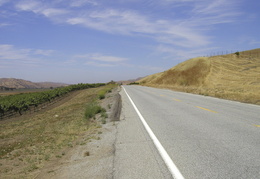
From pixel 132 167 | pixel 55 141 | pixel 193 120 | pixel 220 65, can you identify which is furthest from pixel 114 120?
pixel 220 65

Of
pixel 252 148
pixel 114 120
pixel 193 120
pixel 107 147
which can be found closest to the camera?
pixel 252 148

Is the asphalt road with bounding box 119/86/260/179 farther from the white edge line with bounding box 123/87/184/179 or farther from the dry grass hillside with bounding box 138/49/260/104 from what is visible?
the dry grass hillside with bounding box 138/49/260/104

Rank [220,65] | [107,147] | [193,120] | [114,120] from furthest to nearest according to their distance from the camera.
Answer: [220,65], [114,120], [193,120], [107,147]

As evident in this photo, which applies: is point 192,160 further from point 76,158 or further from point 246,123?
point 246,123

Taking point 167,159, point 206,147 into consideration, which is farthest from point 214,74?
point 167,159

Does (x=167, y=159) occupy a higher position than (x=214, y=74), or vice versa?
(x=214, y=74)

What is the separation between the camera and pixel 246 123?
868cm

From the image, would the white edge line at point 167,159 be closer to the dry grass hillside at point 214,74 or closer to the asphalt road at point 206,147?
the asphalt road at point 206,147

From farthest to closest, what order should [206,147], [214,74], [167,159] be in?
[214,74] → [206,147] → [167,159]

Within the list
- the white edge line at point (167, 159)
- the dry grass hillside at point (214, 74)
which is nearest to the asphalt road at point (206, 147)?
the white edge line at point (167, 159)

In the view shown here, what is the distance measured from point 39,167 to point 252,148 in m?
5.25

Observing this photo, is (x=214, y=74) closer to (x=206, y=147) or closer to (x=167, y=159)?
(x=206, y=147)

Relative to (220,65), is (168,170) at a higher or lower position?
lower

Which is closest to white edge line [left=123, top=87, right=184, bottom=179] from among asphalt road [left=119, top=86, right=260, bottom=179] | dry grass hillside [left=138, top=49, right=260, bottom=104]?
asphalt road [left=119, top=86, right=260, bottom=179]
